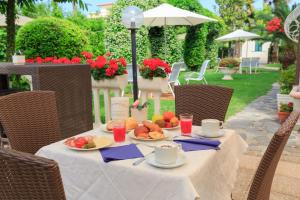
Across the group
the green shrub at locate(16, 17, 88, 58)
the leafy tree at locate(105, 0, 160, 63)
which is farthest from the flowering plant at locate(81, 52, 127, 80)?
the leafy tree at locate(105, 0, 160, 63)

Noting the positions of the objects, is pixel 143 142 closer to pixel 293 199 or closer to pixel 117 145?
pixel 117 145

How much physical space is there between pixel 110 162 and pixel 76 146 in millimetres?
281

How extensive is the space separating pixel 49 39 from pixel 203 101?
13.7 feet

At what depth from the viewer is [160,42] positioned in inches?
530

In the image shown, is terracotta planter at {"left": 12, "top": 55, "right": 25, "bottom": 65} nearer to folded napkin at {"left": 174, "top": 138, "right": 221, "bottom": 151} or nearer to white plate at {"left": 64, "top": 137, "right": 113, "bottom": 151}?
white plate at {"left": 64, "top": 137, "right": 113, "bottom": 151}

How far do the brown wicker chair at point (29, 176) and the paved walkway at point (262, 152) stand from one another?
196cm

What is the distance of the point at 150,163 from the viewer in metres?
1.38

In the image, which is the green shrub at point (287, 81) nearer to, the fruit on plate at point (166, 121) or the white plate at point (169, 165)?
the fruit on plate at point (166, 121)

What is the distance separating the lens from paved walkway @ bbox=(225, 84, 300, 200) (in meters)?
2.62

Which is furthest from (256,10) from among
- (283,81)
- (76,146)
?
(76,146)

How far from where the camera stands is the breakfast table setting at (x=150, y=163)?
1.30m

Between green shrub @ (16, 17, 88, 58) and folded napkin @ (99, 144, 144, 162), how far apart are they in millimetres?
4583

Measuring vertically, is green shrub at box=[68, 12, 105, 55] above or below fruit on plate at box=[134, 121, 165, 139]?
above

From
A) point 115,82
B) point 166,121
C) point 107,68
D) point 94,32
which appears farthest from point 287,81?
point 94,32
